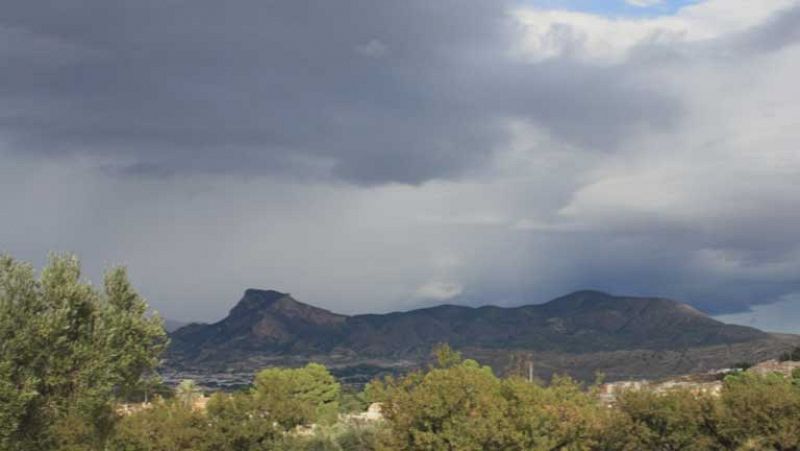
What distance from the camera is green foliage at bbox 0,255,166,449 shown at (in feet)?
129

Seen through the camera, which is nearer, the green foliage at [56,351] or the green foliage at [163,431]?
the green foliage at [56,351]

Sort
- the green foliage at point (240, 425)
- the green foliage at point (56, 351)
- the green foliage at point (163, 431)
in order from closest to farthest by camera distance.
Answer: the green foliage at point (56, 351) < the green foliage at point (163, 431) < the green foliage at point (240, 425)

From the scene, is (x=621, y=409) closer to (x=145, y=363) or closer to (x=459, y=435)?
(x=459, y=435)

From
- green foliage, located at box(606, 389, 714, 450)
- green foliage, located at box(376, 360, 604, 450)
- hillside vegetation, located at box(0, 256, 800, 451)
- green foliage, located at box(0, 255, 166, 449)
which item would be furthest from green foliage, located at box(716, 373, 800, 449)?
green foliage, located at box(0, 255, 166, 449)

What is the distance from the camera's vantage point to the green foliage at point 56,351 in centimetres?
3941

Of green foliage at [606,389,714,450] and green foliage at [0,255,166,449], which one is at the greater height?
green foliage at [0,255,166,449]

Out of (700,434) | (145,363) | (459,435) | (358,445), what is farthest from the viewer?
(358,445)

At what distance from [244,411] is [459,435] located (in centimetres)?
1602

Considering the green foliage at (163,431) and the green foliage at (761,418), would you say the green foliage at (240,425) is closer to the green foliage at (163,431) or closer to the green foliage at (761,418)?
the green foliage at (163,431)

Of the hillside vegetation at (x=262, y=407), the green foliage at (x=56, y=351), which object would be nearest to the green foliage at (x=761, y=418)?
the hillside vegetation at (x=262, y=407)

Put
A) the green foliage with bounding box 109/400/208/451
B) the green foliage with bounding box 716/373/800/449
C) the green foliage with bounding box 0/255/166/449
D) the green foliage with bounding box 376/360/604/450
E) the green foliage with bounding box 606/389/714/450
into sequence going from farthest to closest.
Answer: the green foliage with bounding box 606/389/714/450 → the green foliage with bounding box 109/400/208/451 → the green foliage with bounding box 716/373/800/449 → the green foliage with bounding box 376/360/604/450 → the green foliage with bounding box 0/255/166/449

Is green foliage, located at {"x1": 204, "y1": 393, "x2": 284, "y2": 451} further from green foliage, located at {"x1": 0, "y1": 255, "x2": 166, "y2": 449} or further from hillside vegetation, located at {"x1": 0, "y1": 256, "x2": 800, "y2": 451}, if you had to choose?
green foliage, located at {"x1": 0, "y1": 255, "x2": 166, "y2": 449}

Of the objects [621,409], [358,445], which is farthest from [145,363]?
[621,409]

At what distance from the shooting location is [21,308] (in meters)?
40.4
